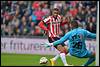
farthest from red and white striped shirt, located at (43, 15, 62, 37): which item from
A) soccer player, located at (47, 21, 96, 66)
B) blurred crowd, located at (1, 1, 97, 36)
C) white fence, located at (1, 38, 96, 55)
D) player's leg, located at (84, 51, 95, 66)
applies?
white fence, located at (1, 38, 96, 55)

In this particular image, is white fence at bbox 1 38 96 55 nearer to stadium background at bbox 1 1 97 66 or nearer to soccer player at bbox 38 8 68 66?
stadium background at bbox 1 1 97 66

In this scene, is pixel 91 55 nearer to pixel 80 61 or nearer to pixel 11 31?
pixel 80 61

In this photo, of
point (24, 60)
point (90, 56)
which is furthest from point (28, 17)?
point (90, 56)

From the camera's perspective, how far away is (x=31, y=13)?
1848cm

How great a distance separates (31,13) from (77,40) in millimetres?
6736

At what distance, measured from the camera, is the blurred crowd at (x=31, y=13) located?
18.2 metres

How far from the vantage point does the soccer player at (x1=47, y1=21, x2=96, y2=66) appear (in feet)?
38.7

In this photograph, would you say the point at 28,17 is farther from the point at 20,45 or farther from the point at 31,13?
the point at 20,45

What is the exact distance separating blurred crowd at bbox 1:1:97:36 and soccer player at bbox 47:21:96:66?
5.84 m

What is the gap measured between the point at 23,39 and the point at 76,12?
165cm

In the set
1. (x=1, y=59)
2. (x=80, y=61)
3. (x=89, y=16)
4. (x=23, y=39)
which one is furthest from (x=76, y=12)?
(x=80, y=61)

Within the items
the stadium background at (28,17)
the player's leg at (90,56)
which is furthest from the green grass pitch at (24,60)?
the player's leg at (90,56)

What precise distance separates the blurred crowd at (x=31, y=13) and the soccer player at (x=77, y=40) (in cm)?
584

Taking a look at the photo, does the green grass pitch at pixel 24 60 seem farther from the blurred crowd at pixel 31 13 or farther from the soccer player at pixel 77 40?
the soccer player at pixel 77 40
